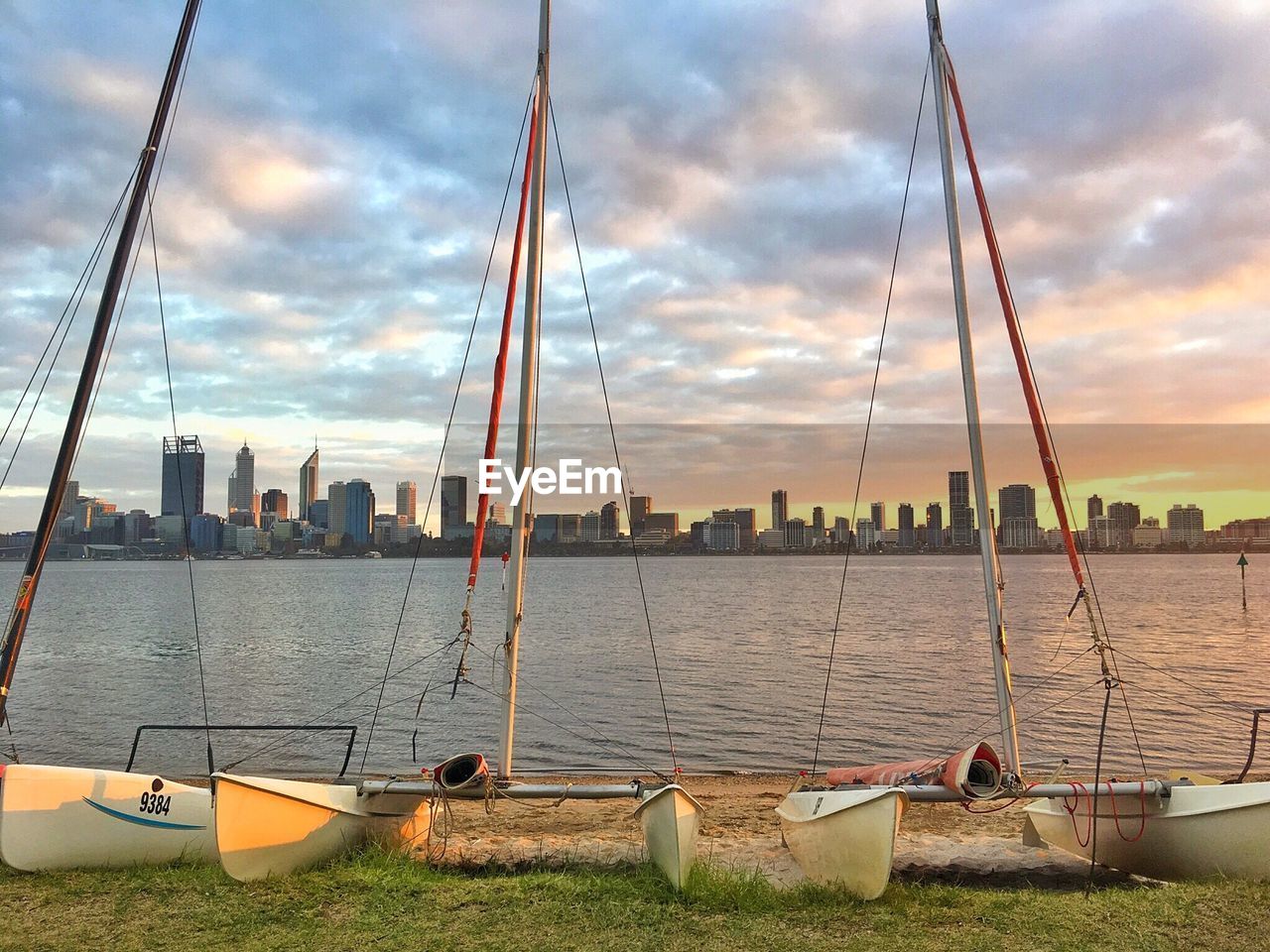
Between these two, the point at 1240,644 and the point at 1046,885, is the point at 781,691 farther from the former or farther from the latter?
the point at 1240,644

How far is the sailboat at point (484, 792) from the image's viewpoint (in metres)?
8.17

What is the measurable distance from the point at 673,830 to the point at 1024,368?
670 cm

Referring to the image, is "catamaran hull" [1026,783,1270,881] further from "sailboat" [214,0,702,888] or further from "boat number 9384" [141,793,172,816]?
"boat number 9384" [141,793,172,816]

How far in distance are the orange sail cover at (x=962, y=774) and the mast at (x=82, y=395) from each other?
9174mm

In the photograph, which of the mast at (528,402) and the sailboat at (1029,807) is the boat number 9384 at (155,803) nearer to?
the mast at (528,402)

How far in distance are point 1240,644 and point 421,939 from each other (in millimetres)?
47618

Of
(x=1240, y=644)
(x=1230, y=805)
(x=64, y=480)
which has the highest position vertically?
(x=64, y=480)

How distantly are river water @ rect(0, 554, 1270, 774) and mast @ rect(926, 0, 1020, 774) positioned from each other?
4.41m

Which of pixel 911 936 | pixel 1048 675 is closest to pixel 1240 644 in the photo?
pixel 1048 675

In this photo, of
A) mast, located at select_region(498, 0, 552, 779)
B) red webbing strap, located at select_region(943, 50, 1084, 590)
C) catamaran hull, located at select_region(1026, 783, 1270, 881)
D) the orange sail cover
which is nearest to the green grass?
catamaran hull, located at select_region(1026, 783, 1270, 881)

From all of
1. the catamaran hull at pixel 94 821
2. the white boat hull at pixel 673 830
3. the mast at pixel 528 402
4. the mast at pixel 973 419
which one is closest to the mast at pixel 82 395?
the catamaran hull at pixel 94 821

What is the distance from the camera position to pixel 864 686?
97.8ft

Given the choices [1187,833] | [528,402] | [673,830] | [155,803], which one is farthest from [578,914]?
[1187,833]

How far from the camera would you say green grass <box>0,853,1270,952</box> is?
679 cm
